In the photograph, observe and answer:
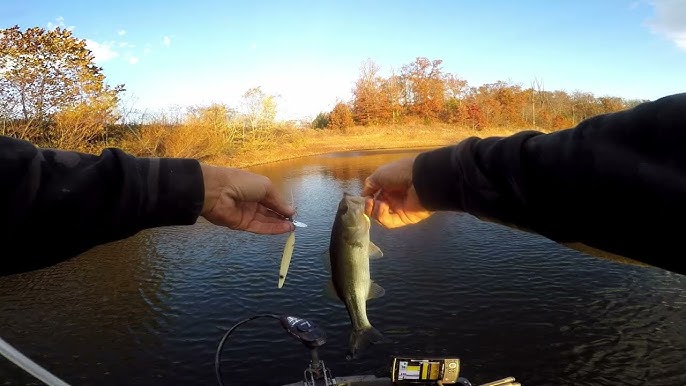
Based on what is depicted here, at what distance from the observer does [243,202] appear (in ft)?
11.7

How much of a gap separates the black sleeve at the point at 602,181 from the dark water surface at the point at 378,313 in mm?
8476

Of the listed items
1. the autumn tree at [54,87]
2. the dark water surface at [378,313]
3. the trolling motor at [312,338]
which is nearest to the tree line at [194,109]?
the autumn tree at [54,87]

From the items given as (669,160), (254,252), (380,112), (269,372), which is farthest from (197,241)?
(380,112)

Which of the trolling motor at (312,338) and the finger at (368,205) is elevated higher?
the finger at (368,205)

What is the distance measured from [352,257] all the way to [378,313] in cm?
864

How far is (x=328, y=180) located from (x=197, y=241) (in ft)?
52.5

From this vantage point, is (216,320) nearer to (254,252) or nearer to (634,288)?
(254,252)

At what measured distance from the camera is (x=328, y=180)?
3481 centimetres

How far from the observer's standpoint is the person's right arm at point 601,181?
1.63 m

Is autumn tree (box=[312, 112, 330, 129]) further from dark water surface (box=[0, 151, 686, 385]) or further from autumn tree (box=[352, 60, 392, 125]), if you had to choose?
dark water surface (box=[0, 151, 686, 385])

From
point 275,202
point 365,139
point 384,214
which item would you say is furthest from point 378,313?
point 365,139

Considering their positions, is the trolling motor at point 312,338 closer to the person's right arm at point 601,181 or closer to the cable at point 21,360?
the cable at point 21,360

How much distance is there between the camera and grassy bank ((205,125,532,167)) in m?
58.1

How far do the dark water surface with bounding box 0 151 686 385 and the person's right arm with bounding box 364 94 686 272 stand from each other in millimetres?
8479
